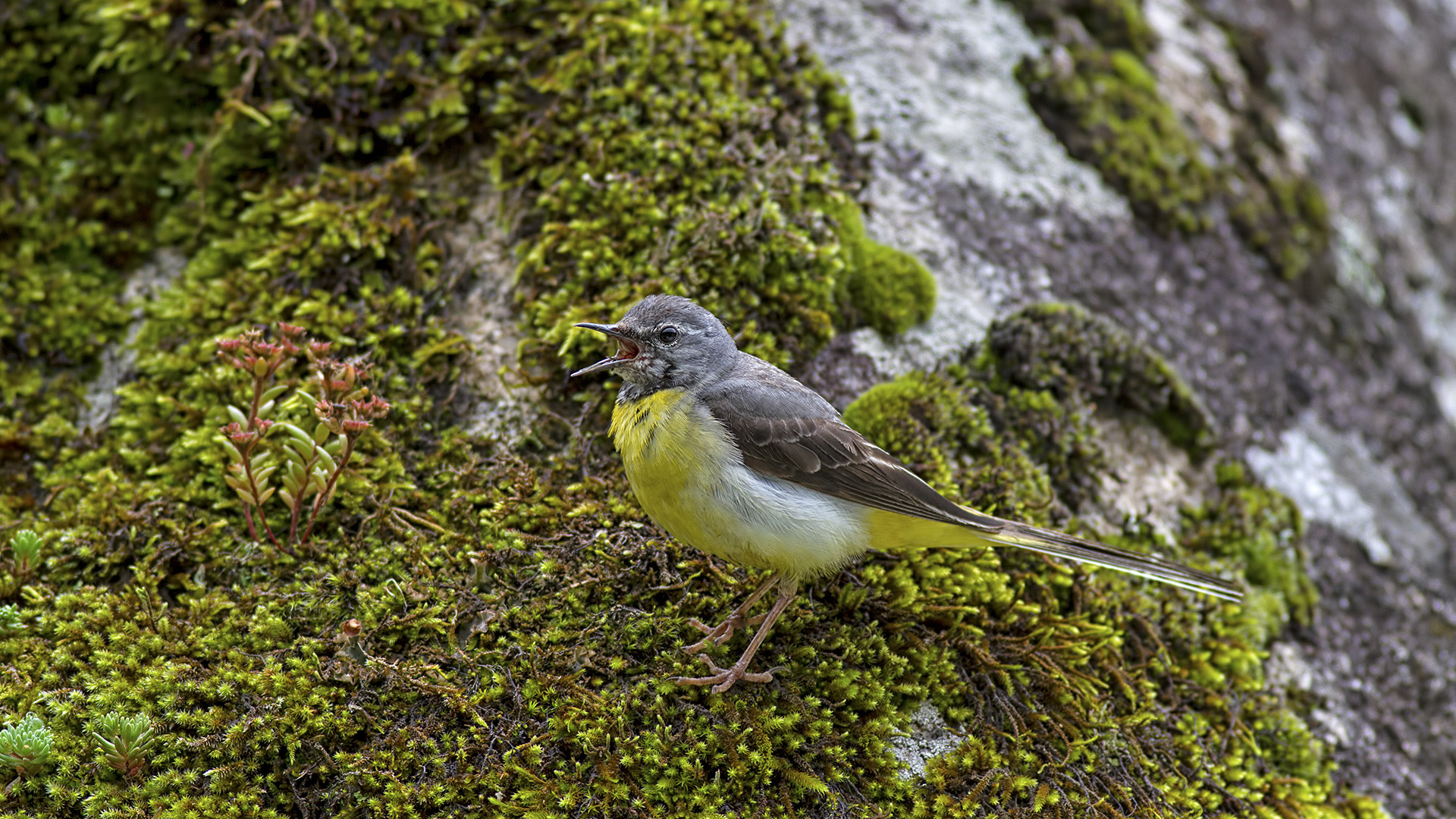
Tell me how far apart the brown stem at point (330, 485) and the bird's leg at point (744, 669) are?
1.69 m

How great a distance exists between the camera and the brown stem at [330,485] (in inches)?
161

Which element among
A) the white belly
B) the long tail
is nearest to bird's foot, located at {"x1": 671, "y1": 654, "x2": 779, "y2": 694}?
the white belly

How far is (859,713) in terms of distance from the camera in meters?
4.02

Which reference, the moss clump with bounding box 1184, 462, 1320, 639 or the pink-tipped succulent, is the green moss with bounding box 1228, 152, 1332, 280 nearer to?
the moss clump with bounding box 1184, 462, 1320, 639

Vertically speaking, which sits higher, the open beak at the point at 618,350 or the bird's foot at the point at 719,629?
the open beak at the point at 618,350

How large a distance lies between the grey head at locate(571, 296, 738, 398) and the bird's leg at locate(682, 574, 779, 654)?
3.18 ft

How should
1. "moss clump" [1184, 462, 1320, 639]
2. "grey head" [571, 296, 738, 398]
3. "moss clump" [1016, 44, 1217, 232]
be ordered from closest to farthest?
"grey head" [571, 296, 738, 398] < "moss clump" [1184, 462, 1320, 639] < "moss clump" [1016, 44, 1217, 232]

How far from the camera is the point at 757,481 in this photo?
13.3 feet

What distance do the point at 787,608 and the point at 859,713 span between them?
0.57m

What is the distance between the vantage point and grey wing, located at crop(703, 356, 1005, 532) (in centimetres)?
405

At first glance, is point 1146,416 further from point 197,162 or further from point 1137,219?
point 197,162

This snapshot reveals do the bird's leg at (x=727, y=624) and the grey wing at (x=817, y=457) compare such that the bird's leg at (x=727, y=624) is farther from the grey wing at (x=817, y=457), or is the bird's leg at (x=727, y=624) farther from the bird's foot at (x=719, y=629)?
the grey wing at (x=817, y=457)

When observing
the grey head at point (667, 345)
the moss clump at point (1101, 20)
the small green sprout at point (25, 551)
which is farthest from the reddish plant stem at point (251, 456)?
the moss clump at point (1101, 20)

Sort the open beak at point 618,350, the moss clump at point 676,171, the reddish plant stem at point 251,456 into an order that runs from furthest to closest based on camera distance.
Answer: the moss clump at point 676,171 → the open beak at point 618,350 → the reddish plant stem at point 251,456
